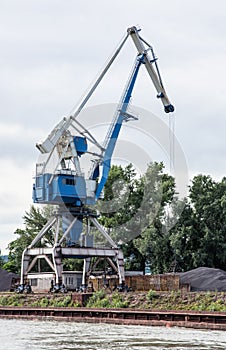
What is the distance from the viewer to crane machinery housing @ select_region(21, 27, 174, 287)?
5488cm

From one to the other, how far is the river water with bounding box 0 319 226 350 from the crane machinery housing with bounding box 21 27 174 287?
2090 centimetres

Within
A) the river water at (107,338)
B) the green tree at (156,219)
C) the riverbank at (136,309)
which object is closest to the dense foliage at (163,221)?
the green tree at (156,219)

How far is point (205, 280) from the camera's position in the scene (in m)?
51.7

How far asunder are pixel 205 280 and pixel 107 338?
24.6 metres

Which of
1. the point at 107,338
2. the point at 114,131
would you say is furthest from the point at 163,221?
the point at 107,338

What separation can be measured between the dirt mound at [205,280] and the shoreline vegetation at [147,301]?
8115mm

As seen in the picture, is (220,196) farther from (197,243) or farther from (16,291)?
(16,291)

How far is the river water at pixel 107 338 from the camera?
24.9 metres

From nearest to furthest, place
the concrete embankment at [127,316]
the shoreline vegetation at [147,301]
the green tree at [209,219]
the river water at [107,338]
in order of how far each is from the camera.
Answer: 1. the river water at [107,338]
2. the concrete embankment at [127,316]
3. the shoreline vegetation at [147,301]
4. the green tree at [209,219]

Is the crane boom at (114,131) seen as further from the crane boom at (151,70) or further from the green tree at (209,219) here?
the green tree at (209,219)

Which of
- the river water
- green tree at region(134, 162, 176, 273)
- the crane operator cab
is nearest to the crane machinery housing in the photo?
the crane operator cab

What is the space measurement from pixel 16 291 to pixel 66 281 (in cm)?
433

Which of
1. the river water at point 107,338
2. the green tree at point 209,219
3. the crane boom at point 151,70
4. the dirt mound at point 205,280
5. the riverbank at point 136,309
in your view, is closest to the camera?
the river water at point 107,338

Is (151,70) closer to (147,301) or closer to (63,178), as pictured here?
(63,178)
